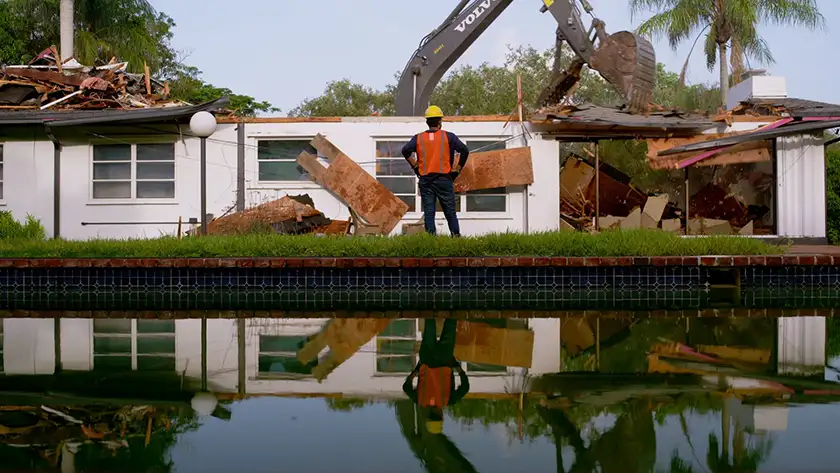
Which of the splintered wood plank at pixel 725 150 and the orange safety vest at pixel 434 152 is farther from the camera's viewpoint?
the splintered wood plank at pixel 725 150

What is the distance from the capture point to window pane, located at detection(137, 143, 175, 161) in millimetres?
14859

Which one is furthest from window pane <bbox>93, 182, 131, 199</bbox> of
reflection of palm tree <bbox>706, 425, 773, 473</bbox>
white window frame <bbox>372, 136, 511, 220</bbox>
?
reflection of palm tree <bbox>706, 425, 773, 473</bbox>

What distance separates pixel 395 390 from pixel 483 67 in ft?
117

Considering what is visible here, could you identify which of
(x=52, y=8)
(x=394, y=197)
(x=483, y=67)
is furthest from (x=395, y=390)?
(x=483, y=67)

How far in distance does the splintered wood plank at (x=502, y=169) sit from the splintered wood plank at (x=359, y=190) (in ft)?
4.07

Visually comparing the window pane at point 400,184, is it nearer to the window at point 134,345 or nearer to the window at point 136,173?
the window at point 136,173

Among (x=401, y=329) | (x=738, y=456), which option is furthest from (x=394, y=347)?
(x=738, y=456)

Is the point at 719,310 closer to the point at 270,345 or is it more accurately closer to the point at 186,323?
the point at 270,345

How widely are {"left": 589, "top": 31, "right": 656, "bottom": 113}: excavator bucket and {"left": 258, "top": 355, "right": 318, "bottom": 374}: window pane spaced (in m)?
9.70

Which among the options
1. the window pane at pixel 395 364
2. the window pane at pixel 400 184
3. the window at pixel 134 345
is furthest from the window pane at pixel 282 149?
the window pane at pixel 395 364

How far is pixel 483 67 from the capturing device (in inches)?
1545

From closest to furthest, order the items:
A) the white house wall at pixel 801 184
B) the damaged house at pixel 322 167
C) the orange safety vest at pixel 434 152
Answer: the orange safety vest at pixel 434 152 < the damaged house at pixel 322 167 < the white house wall at pixel 801 184

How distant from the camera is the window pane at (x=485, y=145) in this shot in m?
14.8

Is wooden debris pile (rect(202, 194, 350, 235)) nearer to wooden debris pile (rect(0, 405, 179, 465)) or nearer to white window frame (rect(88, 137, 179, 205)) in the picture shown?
white window frame (rect(88, 137, 179, 205))
